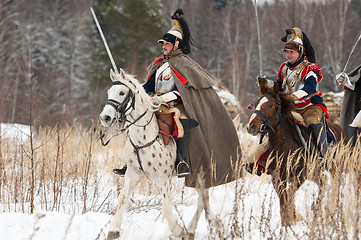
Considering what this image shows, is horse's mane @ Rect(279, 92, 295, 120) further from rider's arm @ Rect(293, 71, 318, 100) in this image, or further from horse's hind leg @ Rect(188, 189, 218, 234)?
horse's hind leg @ Rect(188, 189, 218, 234)

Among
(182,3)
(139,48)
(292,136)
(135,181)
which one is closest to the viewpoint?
(135,181)

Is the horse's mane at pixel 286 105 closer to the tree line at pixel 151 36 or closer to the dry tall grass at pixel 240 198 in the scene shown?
the dry tall grass at pixel 240 198

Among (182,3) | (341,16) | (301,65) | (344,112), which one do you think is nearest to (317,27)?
(341,16)

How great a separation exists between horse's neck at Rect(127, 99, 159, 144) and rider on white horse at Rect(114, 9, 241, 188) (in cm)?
24

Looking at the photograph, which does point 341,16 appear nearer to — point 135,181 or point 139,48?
point 139,48

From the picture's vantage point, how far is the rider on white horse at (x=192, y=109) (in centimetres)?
380

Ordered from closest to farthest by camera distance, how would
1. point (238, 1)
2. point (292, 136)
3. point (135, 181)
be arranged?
1. point (135, 181)
2. point (292, 136)
3. point (238, 1)

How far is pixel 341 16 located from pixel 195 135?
18.3 meters

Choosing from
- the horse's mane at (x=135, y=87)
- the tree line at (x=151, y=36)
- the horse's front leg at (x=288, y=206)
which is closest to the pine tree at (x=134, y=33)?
the tree line at (x=151, y=36)

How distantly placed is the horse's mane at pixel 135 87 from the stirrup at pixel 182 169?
585 mm

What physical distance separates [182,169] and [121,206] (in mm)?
672

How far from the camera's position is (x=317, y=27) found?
22391mm

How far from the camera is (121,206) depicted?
3.40 metres

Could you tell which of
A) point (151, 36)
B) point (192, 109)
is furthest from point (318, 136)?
point (151, 36)
